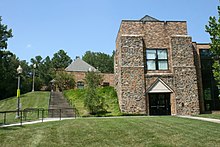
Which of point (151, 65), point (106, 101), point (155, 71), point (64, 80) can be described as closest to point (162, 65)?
point (155, 71)

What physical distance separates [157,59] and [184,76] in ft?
9.97

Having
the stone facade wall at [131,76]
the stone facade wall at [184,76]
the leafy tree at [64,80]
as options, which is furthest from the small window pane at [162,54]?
the leafy tree at [64,80]

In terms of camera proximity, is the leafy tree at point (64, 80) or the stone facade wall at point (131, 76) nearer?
the stone facade wall at point (131, 76)

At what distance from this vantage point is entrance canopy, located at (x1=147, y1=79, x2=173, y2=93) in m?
21.3

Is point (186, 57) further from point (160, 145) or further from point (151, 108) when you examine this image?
point (160, 145)

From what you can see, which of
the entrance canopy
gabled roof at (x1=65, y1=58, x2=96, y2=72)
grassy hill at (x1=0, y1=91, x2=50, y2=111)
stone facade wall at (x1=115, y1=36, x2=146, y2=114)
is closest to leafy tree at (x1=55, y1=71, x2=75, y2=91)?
gabled roof at (x1=65, y1=58, x2=96, y2=72)

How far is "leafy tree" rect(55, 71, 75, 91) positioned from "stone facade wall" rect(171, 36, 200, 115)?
21682 millimetres

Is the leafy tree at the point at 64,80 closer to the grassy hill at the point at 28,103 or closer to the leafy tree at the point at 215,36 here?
the grassy hill at the point at 28,103

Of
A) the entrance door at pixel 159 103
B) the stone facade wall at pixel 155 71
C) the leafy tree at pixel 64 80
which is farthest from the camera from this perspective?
the leafy tree at pixel 64 80

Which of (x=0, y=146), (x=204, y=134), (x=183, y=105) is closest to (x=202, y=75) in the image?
(x=183, y=105)

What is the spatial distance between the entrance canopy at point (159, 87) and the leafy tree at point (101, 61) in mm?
50002

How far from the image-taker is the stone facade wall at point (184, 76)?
2117 cm

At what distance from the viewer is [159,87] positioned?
21.5m

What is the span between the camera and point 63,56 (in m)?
77.1
